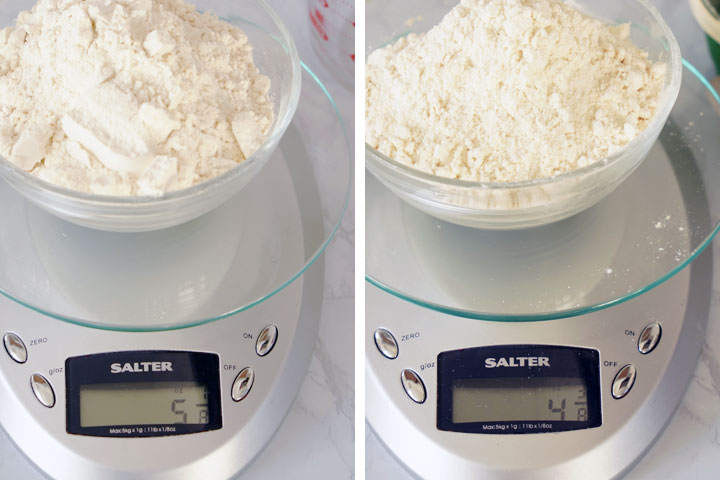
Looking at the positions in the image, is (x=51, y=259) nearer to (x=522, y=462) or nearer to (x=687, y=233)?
(x=522, y=462)

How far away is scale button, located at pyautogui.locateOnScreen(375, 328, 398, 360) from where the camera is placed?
2.64 feet

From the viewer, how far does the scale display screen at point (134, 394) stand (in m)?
0.77

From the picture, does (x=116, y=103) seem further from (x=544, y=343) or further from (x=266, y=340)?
(x=544, y=343)

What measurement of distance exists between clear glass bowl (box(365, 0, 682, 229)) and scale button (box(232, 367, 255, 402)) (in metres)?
0.28

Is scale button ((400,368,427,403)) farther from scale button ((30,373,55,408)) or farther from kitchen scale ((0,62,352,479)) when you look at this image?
scale button ((30,373,55,408))

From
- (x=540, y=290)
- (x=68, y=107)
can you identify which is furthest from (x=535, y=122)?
(x=68, y=107)

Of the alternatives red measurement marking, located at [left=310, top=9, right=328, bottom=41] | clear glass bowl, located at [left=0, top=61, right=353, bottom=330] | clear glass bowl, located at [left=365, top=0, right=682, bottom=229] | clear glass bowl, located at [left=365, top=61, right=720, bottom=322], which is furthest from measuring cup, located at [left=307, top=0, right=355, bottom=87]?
clear glass bowl, located at [left=365, top=0, right=682, bottom=229]

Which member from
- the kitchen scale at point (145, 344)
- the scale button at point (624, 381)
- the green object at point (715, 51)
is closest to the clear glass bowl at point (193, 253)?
the kitchen scale at point (145, 344)

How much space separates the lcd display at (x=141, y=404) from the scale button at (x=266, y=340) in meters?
0.08

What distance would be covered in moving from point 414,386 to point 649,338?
0.27 meters

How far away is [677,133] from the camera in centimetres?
82

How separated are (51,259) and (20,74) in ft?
0.67

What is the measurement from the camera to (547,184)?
24.1 inches

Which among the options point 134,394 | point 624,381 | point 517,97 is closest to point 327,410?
point 134,394
